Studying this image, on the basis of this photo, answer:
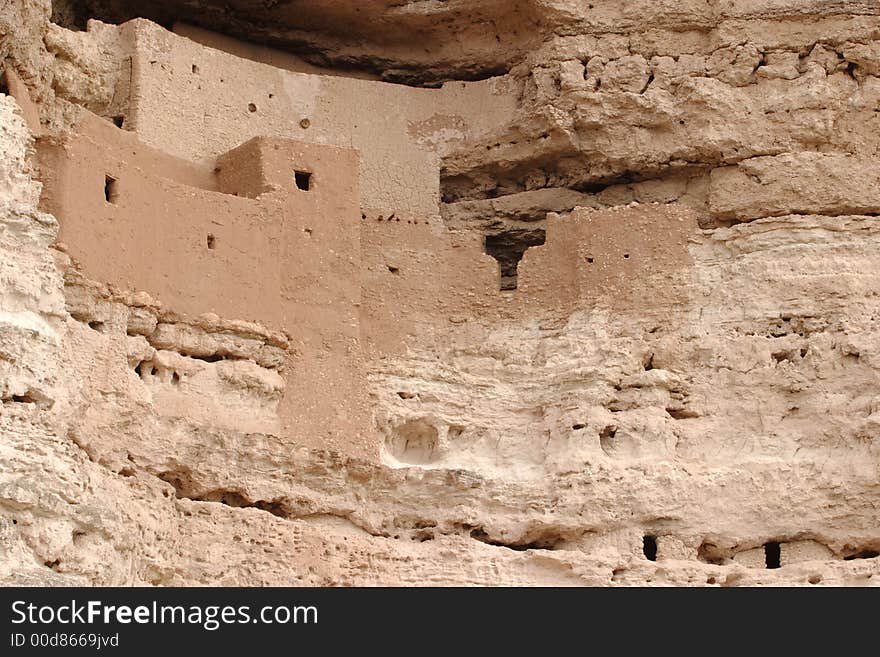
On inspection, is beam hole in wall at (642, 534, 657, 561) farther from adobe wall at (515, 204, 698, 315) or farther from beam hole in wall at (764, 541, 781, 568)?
adobe wall at (515, 204, 698, 315)

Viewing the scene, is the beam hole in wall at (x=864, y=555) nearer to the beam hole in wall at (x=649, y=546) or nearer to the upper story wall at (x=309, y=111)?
the beam hole in wall at (x=649, y=546)

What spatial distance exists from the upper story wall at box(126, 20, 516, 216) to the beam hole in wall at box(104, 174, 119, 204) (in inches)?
76.7

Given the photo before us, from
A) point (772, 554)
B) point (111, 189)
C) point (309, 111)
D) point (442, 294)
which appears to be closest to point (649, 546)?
point (772, 554)

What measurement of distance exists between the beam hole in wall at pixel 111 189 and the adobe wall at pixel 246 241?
0.02m

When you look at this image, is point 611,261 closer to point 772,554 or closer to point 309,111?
point 772,554

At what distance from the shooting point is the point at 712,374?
2256 centimetres

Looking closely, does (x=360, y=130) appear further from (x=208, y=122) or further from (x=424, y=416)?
(x=424, y=416)

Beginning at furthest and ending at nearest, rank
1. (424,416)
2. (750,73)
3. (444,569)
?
1. (750,73)
2. (424,416)
3. (444,569)

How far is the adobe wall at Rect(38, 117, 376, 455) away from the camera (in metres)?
20.8

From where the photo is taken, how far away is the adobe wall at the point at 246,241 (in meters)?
20.8

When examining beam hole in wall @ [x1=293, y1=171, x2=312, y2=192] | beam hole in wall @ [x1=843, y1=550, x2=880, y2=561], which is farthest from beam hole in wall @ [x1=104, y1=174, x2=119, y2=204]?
beam hole in wall @ [x1=843, y1=550, x2=880, y2=561]

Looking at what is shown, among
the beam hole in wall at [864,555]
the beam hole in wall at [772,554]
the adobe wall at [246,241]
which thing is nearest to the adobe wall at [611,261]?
the adobe wall at [246,241]

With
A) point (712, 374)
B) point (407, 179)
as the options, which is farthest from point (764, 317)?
point (407, 179)

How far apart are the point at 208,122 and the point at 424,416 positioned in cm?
370
